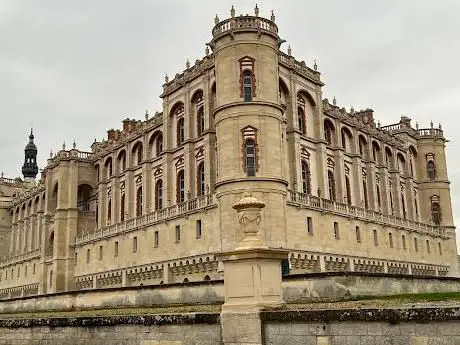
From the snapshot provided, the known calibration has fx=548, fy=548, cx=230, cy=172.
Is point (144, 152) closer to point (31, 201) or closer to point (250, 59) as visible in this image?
point (250, 59)

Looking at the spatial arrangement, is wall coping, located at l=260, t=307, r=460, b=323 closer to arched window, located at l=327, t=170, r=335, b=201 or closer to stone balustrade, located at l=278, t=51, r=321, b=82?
stone balustrade, located at l=278, t=51, r=321, b=82

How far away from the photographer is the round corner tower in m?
32.6

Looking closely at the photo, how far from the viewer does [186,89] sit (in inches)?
1770

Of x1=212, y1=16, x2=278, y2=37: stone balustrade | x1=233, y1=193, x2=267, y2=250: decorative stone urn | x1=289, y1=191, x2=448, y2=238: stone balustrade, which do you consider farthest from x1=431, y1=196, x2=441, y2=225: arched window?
x1=233, y1=193, x2=267, y2=250: decorative stone urn

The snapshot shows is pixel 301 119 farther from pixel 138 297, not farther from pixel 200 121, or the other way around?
pixel 138 297

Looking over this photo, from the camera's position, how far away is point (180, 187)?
4575cm

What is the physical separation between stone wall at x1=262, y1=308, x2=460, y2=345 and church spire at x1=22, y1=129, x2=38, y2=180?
3879 inches

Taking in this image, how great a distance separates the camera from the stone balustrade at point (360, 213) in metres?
37.7

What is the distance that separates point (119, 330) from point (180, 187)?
30.9m

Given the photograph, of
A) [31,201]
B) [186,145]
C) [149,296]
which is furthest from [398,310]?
[31,201]

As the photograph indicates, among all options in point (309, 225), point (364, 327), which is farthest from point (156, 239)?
point (364, 327)

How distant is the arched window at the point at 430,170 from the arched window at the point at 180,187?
1231 inches

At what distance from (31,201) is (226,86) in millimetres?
49700

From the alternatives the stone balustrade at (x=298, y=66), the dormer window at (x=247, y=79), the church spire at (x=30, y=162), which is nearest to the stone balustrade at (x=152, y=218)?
the dormer window at (x=247, y=79)
